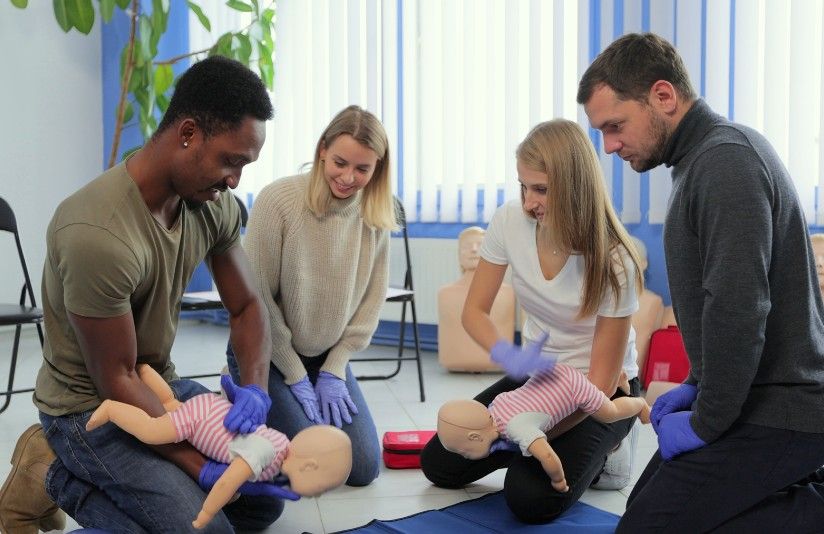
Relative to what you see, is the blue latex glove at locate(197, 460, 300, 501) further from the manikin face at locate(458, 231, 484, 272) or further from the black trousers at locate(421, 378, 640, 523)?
the manikin face at locate(458, 231, 484, 272)

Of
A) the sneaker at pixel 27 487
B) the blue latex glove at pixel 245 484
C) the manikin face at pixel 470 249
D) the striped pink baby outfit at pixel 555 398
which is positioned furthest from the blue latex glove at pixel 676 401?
the manikin face at pixel 470 249

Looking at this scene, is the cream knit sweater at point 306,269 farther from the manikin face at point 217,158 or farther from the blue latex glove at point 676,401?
the blue latex glove at point 676,401

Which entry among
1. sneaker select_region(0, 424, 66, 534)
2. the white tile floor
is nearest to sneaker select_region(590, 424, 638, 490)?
the white tile floor

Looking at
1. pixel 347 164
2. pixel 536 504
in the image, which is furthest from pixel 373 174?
pixel 536 504

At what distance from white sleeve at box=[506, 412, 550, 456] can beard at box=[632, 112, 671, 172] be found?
616mm

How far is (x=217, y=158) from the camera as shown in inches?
63.2

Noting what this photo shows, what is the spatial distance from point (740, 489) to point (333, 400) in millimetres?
1198

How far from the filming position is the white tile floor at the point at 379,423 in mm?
2158

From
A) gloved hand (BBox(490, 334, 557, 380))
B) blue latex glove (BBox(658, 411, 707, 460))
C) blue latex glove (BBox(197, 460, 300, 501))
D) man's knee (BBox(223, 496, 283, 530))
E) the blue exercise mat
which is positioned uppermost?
gloved hand (BBox(490, 334, 557, 380))

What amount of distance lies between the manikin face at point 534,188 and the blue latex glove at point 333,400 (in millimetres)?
789

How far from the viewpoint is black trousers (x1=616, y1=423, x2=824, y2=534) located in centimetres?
156

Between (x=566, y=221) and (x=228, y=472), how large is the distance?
3.17 feet

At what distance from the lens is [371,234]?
8.25ft

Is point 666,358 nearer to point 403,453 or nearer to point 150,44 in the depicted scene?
point 403,453
